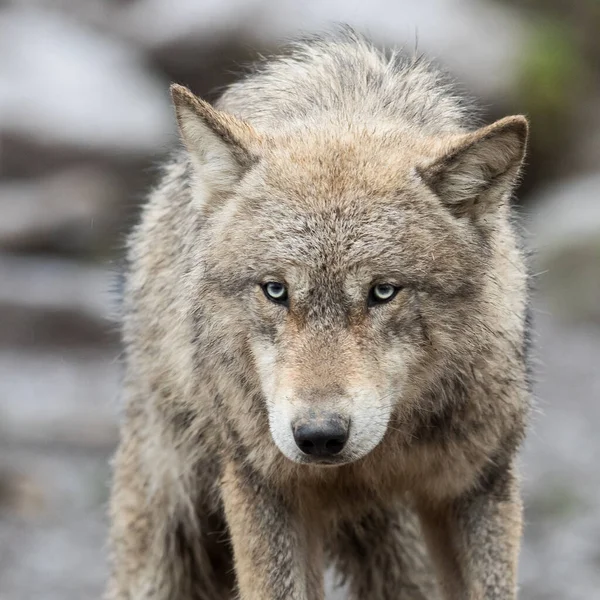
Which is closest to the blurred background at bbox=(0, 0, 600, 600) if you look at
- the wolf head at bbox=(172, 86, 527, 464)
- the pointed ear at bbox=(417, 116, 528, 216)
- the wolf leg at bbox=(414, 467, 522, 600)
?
the wolf leg at bbox=(414, 467, 522, 600)

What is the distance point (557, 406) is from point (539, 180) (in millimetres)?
4561

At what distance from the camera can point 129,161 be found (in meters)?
16.5

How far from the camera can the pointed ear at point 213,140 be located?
495 centimetres

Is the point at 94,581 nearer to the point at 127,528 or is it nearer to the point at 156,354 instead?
the point at 127,528

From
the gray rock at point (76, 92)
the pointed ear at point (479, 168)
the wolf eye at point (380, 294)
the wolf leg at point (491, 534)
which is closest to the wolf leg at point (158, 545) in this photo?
the wolf leg at point (491, 534)

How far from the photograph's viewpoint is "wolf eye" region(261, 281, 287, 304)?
187 inches

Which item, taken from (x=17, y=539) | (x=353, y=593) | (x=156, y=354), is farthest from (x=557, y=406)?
(x=156, y=354)

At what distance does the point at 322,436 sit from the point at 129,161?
12.5m

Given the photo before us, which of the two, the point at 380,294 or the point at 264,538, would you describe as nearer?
the point at 380,294

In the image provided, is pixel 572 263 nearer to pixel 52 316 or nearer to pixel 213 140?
pixel 52 316

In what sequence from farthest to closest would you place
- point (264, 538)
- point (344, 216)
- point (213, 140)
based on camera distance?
point (264, 538), point (213, 140), point (344, 216)

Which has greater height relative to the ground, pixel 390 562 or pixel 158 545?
pixel 158 545

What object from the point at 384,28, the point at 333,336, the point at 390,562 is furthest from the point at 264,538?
the point at 384,28

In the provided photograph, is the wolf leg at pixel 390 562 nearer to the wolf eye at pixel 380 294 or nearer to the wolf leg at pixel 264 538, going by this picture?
the wolf leg at pixel 264 538
